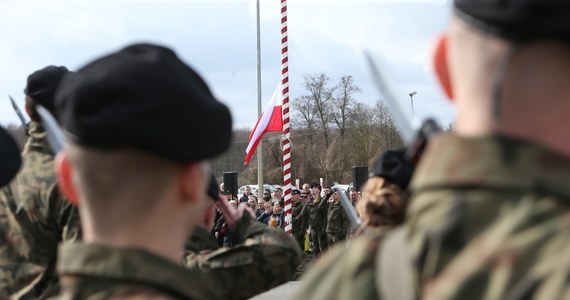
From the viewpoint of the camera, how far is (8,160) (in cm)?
336

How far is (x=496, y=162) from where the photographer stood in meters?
1.28

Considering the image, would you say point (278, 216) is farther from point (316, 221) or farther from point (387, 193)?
point (387, 193)

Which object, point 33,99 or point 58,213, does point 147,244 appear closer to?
point 58,213

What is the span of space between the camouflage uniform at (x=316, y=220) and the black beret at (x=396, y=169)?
19.9m

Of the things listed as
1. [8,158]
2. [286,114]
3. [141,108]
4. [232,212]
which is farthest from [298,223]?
[141,108]

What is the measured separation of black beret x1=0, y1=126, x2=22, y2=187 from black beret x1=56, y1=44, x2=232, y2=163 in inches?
61.8

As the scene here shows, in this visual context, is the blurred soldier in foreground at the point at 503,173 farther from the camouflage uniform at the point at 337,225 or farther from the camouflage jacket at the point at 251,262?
the camouflage uniform at the point at 337,225

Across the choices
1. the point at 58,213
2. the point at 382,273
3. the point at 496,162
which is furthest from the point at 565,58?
the point at 58,213

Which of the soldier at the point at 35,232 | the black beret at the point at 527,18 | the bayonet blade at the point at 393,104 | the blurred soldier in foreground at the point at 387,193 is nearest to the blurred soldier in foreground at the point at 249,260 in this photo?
the blurred soldier in foreground at the point at 387,193

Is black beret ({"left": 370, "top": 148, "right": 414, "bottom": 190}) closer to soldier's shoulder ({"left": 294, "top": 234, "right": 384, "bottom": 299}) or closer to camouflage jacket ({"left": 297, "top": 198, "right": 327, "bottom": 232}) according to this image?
soldier's shoulder ({"left": 294, "top": 234, "right": 384, "bottom": 299})

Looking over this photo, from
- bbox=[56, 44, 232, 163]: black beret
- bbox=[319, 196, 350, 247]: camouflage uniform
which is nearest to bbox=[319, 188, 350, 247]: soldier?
bbox=[319, 196, 350, 247]: camouflage uniform

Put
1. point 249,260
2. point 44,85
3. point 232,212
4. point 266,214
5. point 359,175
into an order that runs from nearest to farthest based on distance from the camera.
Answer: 1. point 249,260
2. point 232,212
3. point 44,85
4. point 359,175
5. point 266,214

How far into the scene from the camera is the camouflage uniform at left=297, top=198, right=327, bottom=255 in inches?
923

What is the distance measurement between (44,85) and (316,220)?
19.7 meters
